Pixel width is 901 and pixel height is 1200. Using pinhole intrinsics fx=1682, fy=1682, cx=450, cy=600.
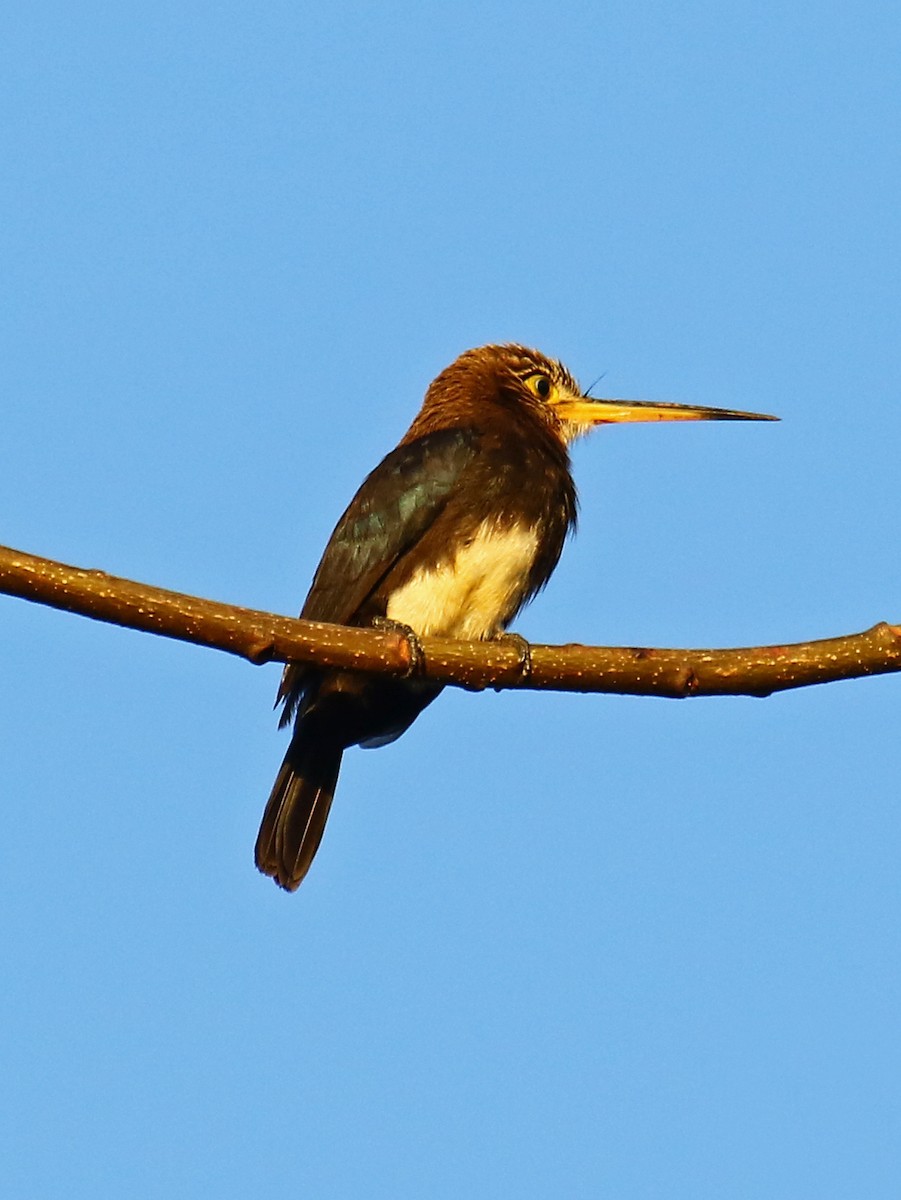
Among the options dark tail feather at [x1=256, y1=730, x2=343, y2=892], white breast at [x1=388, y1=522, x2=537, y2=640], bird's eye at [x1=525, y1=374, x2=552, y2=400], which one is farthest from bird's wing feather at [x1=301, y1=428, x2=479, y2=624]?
bird's eye at [x1=525, y1=374, x2=552, y2=400]

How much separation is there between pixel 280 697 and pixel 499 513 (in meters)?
1.04

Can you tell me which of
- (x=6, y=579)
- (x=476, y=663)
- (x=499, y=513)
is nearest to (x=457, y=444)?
(x=499, y=513)

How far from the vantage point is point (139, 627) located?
3.77m

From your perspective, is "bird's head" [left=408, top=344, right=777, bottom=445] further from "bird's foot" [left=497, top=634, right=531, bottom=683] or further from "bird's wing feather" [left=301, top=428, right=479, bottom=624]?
"bird's foot" [left=497, top=634, right=531, bottom=683]

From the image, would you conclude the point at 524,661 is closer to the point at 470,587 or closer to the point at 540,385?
the point at 470,587

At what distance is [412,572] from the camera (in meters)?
5.96

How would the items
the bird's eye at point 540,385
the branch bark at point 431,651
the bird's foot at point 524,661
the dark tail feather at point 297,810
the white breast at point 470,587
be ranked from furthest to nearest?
the bird's eye at point 540,385 → the dark tail feather at point 297,810 → the white breast at point 470,587 → the bird's foot at point 524,661 → the branch bark at point 431,651

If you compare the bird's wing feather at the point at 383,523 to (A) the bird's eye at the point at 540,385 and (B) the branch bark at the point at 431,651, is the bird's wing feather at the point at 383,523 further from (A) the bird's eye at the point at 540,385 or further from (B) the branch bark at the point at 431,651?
(B) the branch bark at the point at 431,651

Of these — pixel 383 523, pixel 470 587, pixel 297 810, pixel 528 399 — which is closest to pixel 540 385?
pixel 528 399

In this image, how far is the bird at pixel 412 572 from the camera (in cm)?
596

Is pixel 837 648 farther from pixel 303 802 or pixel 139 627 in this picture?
pixel 303 802

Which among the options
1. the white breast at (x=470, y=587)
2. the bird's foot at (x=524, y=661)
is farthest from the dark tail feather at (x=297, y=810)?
the bird's foot at (x=524, y=661)

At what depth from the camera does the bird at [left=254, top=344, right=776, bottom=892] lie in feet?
19.6

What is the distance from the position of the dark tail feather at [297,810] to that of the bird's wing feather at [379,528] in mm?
276
